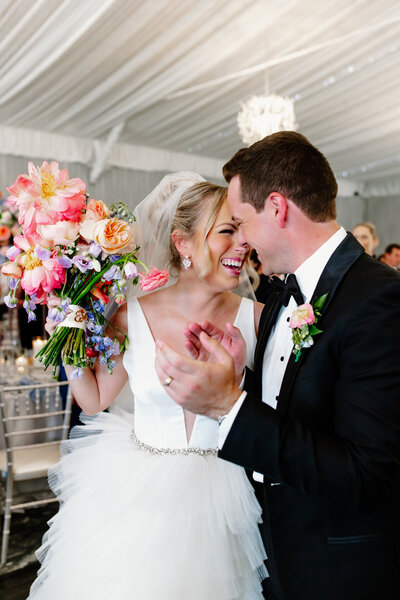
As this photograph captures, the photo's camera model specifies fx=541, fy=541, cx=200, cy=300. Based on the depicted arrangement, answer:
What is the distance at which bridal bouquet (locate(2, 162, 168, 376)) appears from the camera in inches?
65.0

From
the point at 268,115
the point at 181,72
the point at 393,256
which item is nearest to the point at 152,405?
the point at 268,115

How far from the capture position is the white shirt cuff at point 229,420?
3.75 feet

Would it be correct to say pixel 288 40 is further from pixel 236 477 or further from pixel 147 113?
pixel 236 477

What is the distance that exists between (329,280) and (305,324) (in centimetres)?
13

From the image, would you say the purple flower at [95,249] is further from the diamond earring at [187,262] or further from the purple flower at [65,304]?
the diamond earring at [187,262]

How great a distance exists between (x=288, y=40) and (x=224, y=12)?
0.95 metres

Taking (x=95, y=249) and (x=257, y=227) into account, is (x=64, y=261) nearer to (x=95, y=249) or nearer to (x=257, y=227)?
(x=95, y=249)

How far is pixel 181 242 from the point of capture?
2.11 metres

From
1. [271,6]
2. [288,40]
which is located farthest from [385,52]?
[271,6]

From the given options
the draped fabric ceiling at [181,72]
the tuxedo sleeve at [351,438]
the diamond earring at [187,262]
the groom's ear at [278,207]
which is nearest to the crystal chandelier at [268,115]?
the draped fabric ceiling at [181,72]

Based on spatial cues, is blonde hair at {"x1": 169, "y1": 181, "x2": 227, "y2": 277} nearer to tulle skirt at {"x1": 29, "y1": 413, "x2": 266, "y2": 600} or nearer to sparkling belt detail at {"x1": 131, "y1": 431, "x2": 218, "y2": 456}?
sparkling belt detail at {"x1": 131, "y1": 431, "x2": 218, "y2": 456}

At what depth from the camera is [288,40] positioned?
560 centimetres

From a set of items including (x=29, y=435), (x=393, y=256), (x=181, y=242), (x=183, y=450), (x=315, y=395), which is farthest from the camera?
(x=393, y=256)

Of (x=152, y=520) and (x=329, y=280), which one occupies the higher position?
(x=329, y=280)
